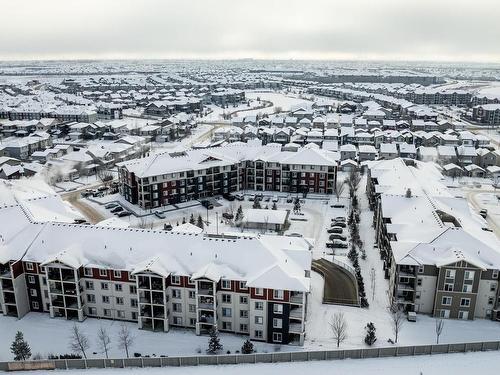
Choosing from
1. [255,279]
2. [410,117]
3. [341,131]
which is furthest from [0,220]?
[410,117]

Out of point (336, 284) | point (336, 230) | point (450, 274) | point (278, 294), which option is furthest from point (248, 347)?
point (336, 230)

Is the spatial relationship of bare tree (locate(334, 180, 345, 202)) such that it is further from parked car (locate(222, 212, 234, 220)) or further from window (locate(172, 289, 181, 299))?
window (locate(172, 289, 181, 299))

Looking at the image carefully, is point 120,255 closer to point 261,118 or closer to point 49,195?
point 49,195

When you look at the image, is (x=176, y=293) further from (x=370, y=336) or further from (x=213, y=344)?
(x=370, y=336)

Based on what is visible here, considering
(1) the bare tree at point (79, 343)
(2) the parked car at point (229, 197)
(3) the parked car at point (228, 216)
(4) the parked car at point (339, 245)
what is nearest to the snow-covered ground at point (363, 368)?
(1) the bare tree at point (79, 343)

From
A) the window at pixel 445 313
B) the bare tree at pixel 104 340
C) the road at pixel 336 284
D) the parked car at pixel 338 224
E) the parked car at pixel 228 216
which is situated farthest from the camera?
the parked car at pixel 228 216

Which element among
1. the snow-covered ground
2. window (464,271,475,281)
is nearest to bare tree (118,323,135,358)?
the snow-covered ground

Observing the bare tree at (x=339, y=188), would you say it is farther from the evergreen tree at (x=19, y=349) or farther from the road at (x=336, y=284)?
the evergreen tree at (x=19, y=349)
